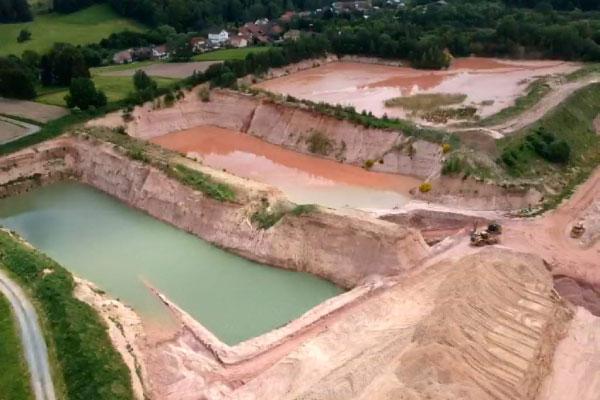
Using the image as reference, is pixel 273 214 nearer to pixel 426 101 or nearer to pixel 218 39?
pixel 426 101

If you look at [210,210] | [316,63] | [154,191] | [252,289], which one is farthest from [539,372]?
[316,63]

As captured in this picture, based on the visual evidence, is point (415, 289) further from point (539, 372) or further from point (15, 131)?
point (15, 131)

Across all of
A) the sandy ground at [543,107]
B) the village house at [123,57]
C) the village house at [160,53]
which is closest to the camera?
the sandy ground at [543,107]

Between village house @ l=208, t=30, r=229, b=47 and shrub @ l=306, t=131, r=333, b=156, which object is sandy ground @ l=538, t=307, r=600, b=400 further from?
village house @ l=208, t=30, r=229, b=47

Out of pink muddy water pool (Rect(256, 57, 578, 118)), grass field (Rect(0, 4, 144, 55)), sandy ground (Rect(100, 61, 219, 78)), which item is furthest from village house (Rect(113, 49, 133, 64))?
pink muddy water pool (Rect(256, 57, 578, 118))

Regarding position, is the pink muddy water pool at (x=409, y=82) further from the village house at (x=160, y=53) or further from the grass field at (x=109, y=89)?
the village house at (x=160, y=53)

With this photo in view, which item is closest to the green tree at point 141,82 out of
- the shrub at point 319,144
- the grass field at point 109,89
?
the grass field at point 109,89

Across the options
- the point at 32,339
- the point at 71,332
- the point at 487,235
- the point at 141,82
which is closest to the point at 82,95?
the point at 141,82
